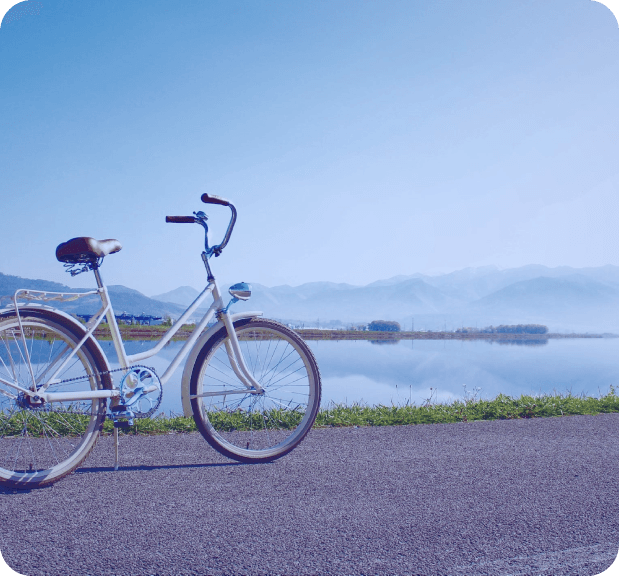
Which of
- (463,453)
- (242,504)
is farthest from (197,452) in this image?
(463,453)

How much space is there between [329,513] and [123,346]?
6.60 feet

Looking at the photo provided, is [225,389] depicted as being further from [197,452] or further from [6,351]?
[6,351]

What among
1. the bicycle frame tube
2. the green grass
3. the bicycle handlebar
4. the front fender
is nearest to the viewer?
the bicycle frame tube

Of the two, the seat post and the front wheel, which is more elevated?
the seat post

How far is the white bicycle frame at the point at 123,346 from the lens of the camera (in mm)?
3402

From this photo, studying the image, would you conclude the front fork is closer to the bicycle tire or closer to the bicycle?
the bicycle

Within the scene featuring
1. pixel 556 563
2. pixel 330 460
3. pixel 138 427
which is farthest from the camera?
pixel 138 427

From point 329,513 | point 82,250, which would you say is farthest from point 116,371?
point 329,513

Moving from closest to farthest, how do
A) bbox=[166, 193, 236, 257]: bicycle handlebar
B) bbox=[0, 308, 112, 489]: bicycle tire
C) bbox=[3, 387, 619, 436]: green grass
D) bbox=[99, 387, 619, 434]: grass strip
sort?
bbox=[0, 308, 112, 489]: bicycle tire < bbox=[166, 193, 236, 257]: bicycle handlebar < bbox=[3, 387, 619, 436]: green grass < bbox=[99, 387, 619, 434]: grass strip

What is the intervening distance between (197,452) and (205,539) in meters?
1.66

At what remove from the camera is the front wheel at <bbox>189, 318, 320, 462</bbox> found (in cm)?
397

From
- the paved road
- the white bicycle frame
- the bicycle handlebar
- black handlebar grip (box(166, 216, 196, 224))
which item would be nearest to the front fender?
the white bicycle frame

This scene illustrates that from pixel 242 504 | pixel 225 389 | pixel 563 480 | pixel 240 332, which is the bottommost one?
pixel 563 480

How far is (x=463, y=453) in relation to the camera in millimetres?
4105
